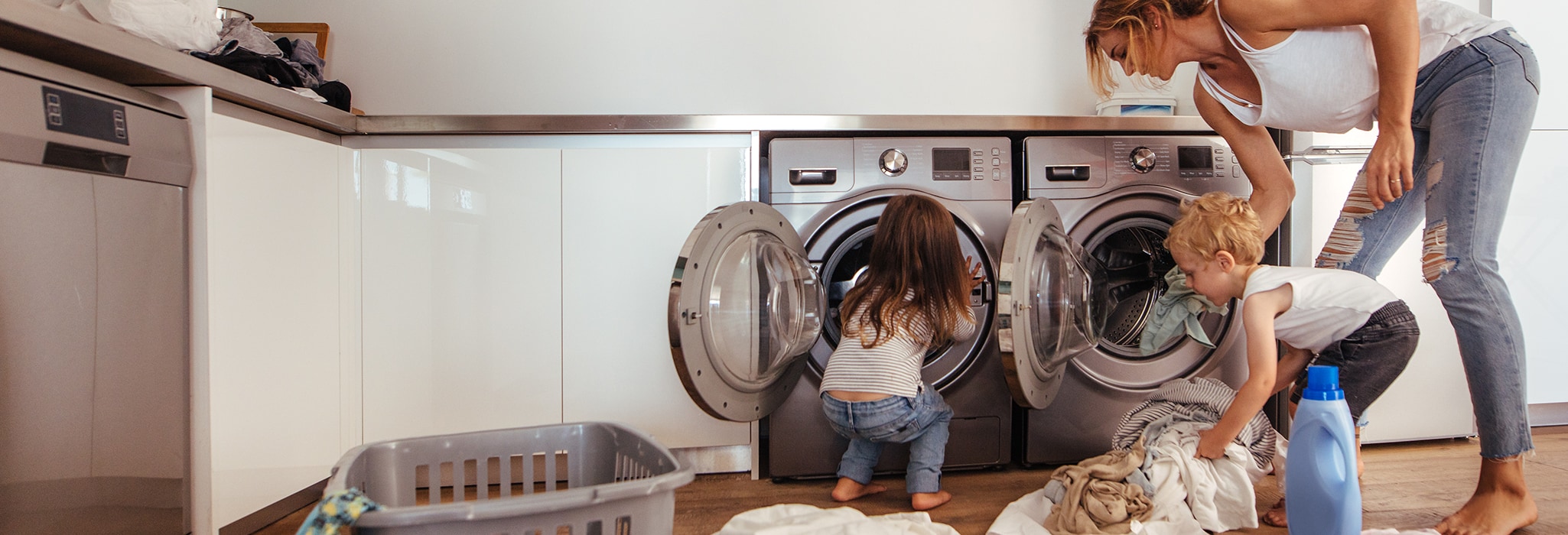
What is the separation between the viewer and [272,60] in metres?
1.97

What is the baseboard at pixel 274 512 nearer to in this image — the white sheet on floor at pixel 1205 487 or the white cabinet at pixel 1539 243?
the white sheet on floor at pixel 1205 487

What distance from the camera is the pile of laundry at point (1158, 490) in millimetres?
1608

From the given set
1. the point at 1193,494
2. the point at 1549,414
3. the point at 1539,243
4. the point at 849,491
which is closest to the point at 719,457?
the point at 849,491

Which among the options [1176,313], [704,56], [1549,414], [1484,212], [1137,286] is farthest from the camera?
[704,56]

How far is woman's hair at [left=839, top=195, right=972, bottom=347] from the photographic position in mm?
1891

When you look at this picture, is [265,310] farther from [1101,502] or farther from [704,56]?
[1101,502]

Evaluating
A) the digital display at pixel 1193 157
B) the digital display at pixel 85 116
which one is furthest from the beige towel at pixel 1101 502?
the digital display at pixel 85 116

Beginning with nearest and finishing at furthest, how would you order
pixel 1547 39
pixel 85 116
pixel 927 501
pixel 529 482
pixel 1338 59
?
pixel 85 116 < pixel 529 482 < pixel 1338 59 < pixel 927 501 < pixel 1547 39

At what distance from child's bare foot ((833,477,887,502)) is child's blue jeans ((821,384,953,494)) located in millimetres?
13

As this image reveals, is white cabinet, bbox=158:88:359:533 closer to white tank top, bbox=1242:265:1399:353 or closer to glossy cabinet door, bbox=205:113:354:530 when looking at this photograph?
glossy cabinet door, bbox=205:113:354:530

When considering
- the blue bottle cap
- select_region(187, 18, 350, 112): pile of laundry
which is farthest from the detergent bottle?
select_region(187, 18, 350, 112): pile of laundry

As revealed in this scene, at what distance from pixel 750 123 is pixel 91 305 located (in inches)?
56.4

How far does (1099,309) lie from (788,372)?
90cm

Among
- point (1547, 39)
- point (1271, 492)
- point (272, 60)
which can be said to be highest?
point (1547, 39)
